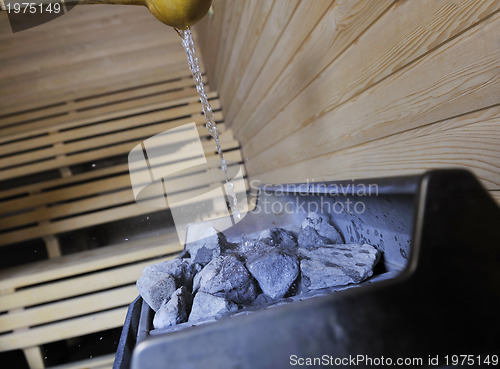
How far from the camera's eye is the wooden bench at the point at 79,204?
2.20 meters

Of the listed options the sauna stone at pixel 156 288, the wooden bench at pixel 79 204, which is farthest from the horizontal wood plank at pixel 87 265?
the sauna stone at pixel 156 288

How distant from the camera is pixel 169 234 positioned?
2.59 metres

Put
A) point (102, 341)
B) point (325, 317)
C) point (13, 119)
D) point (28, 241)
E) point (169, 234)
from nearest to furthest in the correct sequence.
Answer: point (325, 317)
point (102, 341)
point (169, 234)
point (28, 241)
point (13, 119)

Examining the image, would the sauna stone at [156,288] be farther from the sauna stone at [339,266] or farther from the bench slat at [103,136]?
the bench slat at [103,136]

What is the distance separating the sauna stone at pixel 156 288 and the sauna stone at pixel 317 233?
12.4 inches

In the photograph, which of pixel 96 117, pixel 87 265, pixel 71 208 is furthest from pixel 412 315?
pixel 96 117

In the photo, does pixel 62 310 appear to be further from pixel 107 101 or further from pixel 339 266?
pixel 107 101

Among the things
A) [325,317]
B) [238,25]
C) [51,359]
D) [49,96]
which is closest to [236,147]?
[238,25]

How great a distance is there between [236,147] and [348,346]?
8.93ft

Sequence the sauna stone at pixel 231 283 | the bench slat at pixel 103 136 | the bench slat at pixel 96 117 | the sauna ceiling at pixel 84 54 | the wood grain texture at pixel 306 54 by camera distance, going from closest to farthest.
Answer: the sauna stone at pixel 231 283 → the wood grain texture at pixel 306 54 → the bench slat at pixel 103 136 → the bench slat at pixel 96 117 → the sauna ceiling at pixel 84 54

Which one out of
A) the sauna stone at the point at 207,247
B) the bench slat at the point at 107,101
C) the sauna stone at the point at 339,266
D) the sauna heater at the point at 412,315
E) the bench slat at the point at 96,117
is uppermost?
→ the bench slat at the point at 107,101

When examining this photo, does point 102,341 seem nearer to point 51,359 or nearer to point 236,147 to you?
point 51,359

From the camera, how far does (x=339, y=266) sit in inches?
27.8

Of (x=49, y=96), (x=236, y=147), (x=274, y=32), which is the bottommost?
(x=236, y=147)
